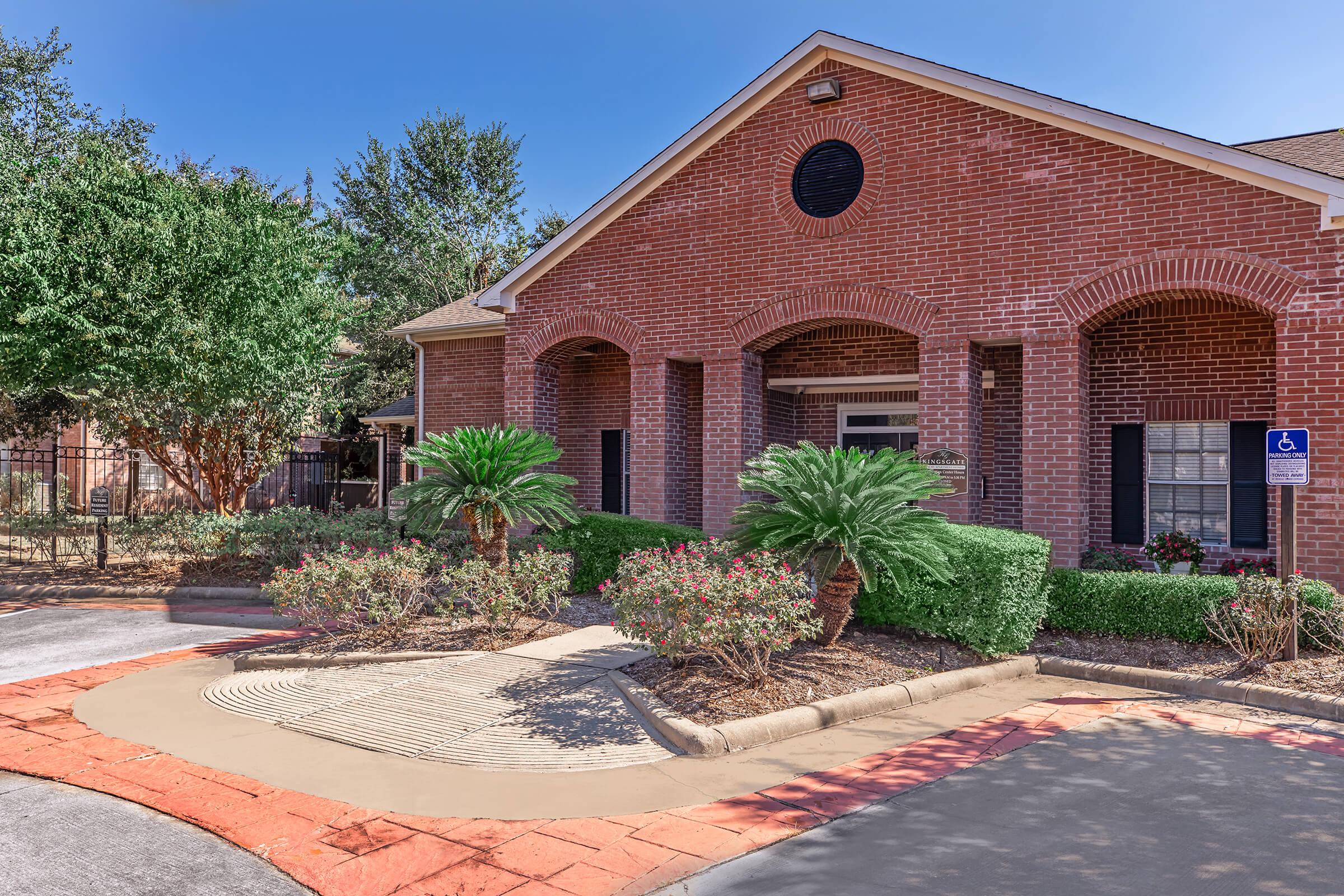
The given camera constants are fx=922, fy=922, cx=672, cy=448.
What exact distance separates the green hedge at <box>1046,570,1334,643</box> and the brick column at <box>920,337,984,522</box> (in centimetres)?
175

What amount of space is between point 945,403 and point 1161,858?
24.2 ft

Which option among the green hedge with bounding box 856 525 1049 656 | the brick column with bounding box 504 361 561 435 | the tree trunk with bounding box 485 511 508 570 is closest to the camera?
the green hedge with bounding box 856 525 1049 656

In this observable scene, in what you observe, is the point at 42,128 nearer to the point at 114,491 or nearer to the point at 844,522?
the point at 114,491

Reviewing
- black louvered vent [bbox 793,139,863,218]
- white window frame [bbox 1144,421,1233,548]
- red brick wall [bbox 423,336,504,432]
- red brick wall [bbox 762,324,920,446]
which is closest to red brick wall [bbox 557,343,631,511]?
red brick wall [bbox 423,336,504,432]

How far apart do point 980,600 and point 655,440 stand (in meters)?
6.00

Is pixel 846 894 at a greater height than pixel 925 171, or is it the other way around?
pixel 925 171

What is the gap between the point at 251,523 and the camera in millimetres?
13844

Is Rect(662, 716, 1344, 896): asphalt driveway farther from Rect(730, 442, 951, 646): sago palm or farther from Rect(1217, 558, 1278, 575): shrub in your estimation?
Rect(1217, 558, 1278, 575): shrub

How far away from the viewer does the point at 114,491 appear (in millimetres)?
26625

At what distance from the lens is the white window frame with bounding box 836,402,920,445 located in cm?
1384

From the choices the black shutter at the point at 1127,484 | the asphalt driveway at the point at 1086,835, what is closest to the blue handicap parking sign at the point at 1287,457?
the asphalt driveway at the point at 1086,835

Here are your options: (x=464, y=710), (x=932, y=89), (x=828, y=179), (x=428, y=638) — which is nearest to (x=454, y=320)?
(x=828, y=179)

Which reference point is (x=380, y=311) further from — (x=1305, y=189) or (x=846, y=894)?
(x=846, y=894)

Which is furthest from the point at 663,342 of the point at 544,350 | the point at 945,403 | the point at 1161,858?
the point at 1161,858
